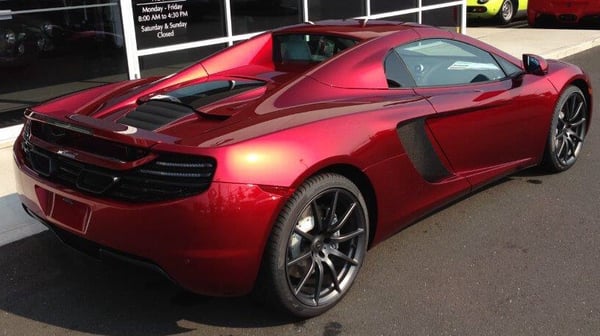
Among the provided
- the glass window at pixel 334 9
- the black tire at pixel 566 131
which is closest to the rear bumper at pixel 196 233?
the black tire at pixel 566 131

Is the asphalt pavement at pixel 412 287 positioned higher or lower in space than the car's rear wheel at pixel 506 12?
lower

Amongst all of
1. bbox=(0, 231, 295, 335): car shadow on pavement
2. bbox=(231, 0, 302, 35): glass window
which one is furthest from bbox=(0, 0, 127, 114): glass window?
bbox=(0, 231, 295, 335): car shadow on pavement

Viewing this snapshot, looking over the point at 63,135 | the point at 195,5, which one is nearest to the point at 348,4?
the point at 195,5

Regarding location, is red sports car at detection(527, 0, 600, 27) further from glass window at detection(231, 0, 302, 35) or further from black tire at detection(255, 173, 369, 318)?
black tire at detection(255, 173, 369, 318)

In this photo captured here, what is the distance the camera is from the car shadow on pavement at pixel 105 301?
307cm

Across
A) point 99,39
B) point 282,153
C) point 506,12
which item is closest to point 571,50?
point 506,12

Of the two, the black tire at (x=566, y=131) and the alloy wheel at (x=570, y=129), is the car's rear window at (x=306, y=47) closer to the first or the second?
the black tire at (x=566, y=131)

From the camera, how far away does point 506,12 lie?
1591cm

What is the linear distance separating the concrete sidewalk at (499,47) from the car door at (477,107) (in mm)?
2656

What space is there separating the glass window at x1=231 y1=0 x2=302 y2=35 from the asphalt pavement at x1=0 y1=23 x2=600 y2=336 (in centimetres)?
462

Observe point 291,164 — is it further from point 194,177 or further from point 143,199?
point 143,199

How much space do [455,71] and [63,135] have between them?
2442 millimetres

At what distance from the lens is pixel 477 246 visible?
3.85 meters

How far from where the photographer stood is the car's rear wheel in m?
15.7
